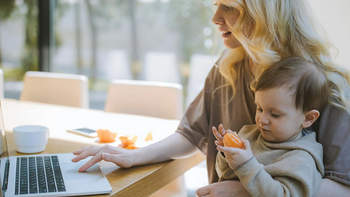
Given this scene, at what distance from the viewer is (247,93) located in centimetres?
138

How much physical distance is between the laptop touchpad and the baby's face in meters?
0.53

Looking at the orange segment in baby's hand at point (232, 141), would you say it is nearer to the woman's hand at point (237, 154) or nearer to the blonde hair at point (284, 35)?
the woman's hand at point (237, 154)

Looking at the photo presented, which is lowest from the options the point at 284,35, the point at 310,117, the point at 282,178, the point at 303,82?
the point at 282,178

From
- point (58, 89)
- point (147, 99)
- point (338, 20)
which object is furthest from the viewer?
point (58, 89)

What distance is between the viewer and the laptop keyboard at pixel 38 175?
3.06 feet

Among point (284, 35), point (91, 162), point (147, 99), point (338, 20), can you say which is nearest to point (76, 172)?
point (91, 162)

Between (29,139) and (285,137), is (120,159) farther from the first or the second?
(285,137)

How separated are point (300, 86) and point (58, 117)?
4.61 feet

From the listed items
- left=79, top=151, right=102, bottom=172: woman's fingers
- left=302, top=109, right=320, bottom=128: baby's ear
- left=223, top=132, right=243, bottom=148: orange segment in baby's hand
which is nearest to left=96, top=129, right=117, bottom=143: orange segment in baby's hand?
left=79, top=151, right=102, bottom=172: woman's fingers

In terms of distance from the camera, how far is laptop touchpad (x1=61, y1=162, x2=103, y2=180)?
104 centimetres

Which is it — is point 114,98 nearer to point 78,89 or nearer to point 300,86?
point 78,89

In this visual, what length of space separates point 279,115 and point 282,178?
185 millimetres

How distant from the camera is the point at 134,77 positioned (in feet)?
12.8

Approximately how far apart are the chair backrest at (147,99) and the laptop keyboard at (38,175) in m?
1.06
